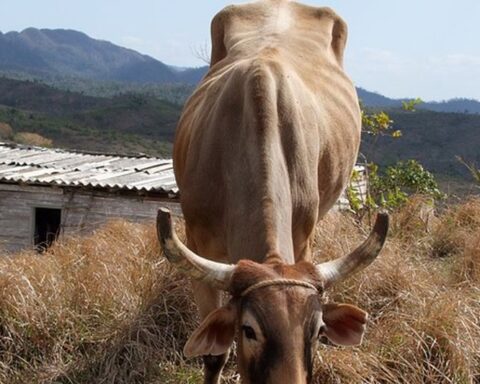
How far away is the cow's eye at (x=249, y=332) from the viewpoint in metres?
3.53

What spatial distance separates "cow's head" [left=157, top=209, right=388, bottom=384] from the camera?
3.41m

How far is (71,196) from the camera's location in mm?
16203

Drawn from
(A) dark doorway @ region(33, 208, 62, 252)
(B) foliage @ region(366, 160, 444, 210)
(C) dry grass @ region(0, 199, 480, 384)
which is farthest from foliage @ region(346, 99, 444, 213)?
(A) dark doorway @ region(33, 208, 62, 252)

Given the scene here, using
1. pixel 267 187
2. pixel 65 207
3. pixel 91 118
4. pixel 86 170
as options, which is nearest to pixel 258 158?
pixel 267 187

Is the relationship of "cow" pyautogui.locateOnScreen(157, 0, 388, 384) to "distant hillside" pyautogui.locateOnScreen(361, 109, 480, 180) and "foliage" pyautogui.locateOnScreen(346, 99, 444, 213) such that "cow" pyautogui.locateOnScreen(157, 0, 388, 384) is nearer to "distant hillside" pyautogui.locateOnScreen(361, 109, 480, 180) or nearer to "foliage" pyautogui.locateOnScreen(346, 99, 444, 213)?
"foliage" pyautogui.locateOnScreen(346, 99, 444, 213)

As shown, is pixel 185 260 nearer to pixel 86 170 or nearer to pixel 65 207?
pixel 65 207

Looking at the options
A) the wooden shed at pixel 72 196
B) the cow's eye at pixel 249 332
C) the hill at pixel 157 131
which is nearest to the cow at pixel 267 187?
the cow's eye at pixel 249 332

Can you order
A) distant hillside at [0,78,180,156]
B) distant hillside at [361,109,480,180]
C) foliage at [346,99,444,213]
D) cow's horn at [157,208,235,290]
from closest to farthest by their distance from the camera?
1. cow's horn at [157,208,235,290]
2. foliage at [346,99,444,213]
3. distant hillside at [0,78,180,156]
4. distant hillside at [361,109,480,180]

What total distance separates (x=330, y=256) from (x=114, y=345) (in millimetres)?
2078

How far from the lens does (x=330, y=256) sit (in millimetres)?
7094

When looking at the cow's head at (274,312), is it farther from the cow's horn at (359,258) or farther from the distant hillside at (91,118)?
the distant hillside at (91,118)

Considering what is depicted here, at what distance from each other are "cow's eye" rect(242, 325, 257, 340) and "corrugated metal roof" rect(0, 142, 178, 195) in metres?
11.2

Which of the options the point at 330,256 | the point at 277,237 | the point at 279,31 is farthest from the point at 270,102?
the point at 330,256

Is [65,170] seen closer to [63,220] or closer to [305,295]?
[63,220]
